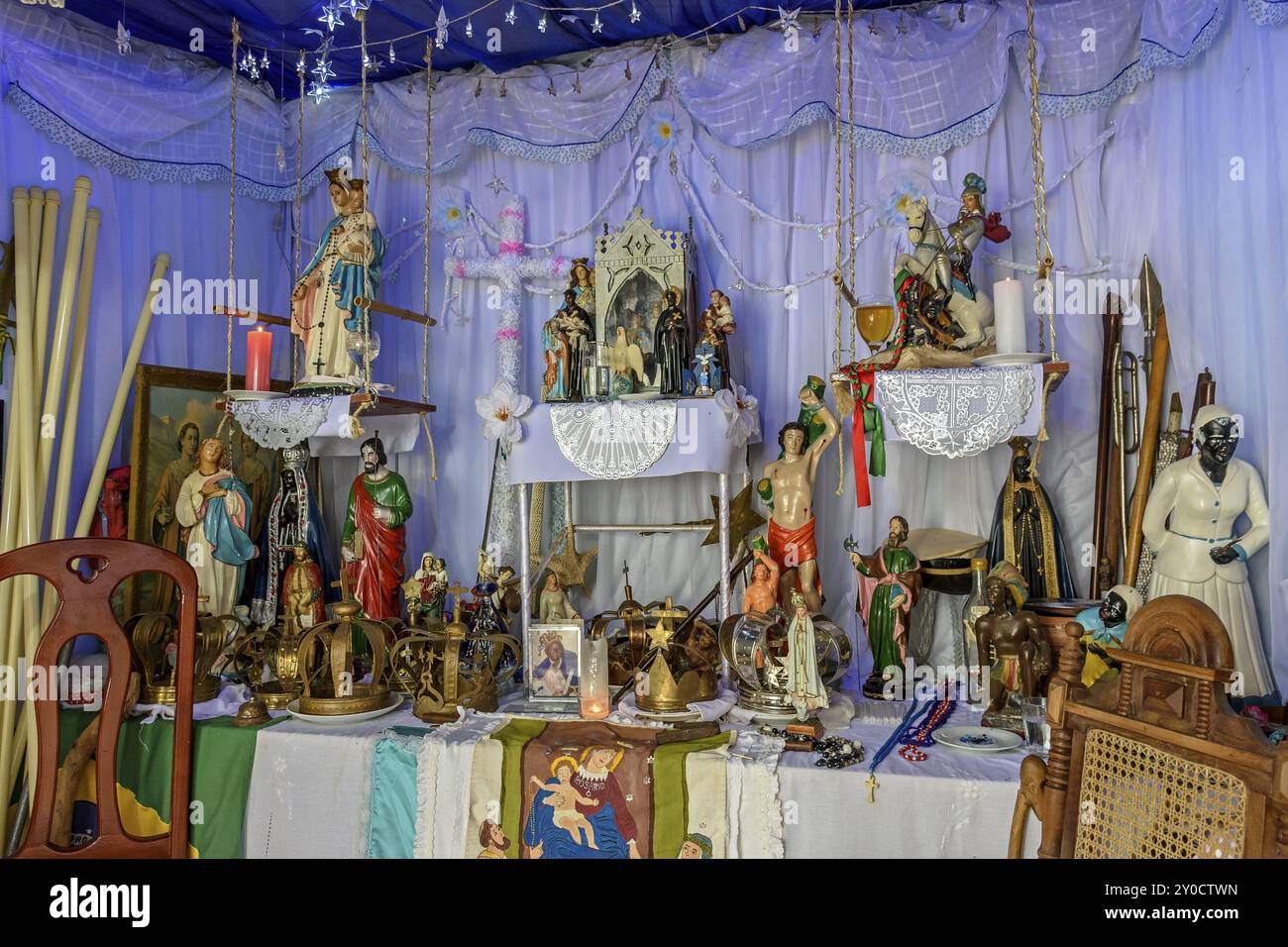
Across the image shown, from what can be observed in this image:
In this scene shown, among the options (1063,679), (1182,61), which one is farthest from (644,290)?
(1063,679)

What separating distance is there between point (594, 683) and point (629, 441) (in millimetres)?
965

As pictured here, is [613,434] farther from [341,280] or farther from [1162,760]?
[1162,760]

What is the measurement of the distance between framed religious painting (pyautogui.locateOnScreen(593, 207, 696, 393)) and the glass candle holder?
4.51 ft

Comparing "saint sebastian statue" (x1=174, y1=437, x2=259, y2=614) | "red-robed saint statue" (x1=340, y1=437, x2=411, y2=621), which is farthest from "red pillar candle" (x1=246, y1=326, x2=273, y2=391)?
"red-robed saint statue" (x1=340, y1=437, x2=411, y2=621)

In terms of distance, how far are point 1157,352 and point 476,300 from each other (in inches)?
132

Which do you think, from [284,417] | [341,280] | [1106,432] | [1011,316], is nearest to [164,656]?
[284,417]

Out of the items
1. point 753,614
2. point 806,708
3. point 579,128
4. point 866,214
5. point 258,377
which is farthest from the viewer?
point 579,128

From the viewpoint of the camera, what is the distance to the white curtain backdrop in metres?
3.59

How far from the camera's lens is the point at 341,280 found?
14.8ft

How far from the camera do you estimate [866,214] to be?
4.66m

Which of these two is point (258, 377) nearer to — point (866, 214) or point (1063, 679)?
point (866, 214)

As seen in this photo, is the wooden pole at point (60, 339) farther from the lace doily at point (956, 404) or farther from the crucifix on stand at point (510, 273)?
the lace doily at point (956, 404)

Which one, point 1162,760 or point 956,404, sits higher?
point 956,404

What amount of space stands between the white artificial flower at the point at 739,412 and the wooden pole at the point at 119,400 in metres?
2.73
